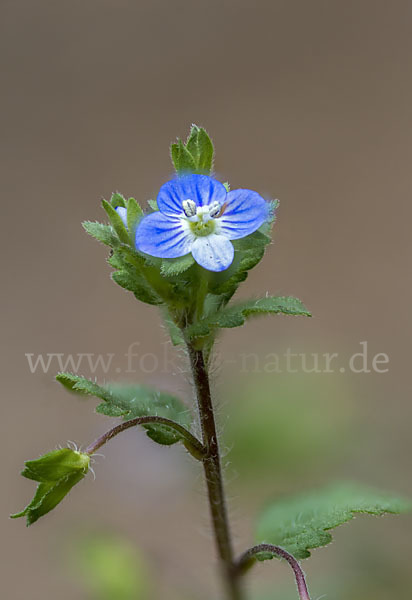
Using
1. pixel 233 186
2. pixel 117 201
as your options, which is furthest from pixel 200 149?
pixel 233 186

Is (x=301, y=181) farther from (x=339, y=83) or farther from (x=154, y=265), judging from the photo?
(x=154, y=265)

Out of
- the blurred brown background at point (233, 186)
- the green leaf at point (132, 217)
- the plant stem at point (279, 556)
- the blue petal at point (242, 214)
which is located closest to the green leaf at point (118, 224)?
the green leaf at point (132, 217)

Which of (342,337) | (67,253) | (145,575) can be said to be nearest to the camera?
(145,575)

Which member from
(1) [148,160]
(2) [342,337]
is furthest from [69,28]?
(2) [342,337]

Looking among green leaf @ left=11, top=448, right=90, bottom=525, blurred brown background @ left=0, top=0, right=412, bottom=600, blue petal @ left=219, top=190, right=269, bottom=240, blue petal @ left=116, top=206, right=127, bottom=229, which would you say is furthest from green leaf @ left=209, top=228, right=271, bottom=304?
blurred brown background @ left=0, top=0, right=412, bottom=600

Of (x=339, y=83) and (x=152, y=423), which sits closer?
(x=152, y=423)

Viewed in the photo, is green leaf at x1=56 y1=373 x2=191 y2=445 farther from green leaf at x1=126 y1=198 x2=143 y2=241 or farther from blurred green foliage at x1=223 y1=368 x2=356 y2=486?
blurred green foliage at x1=223 y1=368 x2=356 y2=486
